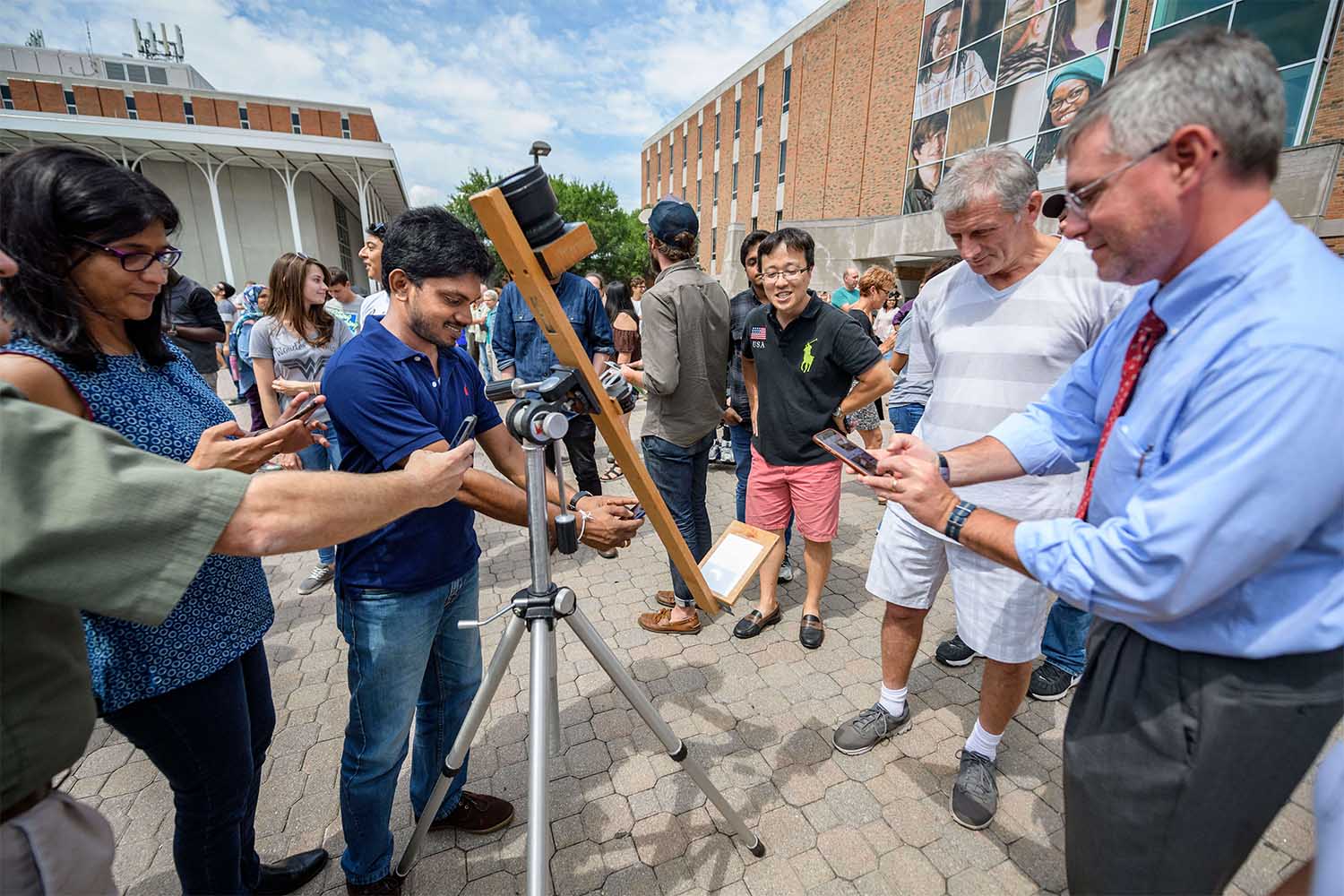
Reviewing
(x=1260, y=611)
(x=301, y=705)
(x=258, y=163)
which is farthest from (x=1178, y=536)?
(x=258, y=163)

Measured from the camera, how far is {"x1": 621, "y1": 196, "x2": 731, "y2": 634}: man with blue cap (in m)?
3.30

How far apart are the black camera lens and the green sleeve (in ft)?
2.65

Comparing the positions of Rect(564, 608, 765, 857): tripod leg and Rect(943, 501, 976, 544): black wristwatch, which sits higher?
Rect(943, 501, 976, 544): black wristwatch

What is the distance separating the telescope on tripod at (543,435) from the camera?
4.40 ft

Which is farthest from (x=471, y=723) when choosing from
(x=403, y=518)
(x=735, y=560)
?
(x=735, y=560)

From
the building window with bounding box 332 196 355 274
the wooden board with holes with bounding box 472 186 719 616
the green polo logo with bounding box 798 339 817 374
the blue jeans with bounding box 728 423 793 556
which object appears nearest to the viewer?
the wooden board with holes with bounding box 472 186 719 616

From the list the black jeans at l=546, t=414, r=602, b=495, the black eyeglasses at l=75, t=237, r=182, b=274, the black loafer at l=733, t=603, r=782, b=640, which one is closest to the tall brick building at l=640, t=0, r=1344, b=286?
the black loafer at l=733, t=603, r=782, b=640

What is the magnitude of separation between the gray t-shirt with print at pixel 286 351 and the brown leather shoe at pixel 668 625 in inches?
114

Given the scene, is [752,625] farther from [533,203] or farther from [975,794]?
[533,203]

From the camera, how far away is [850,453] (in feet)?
6.23

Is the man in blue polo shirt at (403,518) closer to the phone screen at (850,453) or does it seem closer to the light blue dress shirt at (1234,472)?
the phone screen at (850,453)

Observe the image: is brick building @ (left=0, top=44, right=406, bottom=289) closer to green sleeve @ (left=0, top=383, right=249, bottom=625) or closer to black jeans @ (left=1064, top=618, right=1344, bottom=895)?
green sleeve @ (left=0, top=383, right=249, bottom=625)

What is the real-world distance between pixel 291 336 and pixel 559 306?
3772 mm

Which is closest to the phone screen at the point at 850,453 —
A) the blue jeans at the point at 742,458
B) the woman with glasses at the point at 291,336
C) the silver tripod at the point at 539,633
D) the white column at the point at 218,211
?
the silver tripod at the point at 539,633
